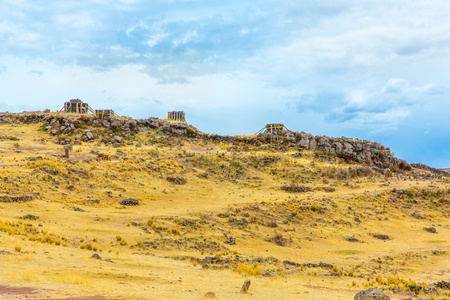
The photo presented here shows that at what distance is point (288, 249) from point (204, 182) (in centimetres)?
2109

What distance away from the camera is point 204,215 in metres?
35.9

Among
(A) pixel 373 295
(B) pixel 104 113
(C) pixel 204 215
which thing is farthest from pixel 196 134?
(A) pixel 373 295

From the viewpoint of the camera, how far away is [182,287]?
1597 cm

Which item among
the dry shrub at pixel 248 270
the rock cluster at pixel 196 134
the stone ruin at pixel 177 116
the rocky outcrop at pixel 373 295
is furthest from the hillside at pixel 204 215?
the stone ruin at pixel 177 116

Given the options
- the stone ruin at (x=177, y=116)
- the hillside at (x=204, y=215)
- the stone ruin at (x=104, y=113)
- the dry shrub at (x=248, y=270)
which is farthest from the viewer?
the stone ruin at (x=177, y=116)

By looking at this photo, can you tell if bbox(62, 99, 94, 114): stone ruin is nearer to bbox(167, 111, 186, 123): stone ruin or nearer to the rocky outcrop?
bbox(167, 111, 186, 123): stone ruin

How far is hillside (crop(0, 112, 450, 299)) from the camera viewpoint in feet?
60.5

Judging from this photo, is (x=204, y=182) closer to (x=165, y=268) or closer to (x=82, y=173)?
(x=82, y=173)

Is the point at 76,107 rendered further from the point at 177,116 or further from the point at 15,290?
the point at 15,290

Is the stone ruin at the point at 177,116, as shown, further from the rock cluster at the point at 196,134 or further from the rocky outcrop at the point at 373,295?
the rocky outcrop at the point at 373,295

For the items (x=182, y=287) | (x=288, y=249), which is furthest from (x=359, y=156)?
(x=182, y=287)

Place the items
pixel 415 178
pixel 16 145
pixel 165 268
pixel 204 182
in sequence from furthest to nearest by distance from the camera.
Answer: pixel 415 178, pixel 16 145, pixel 204 182, pixel 165 268

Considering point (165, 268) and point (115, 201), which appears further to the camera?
point (115, 201)

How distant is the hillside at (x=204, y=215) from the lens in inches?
727
